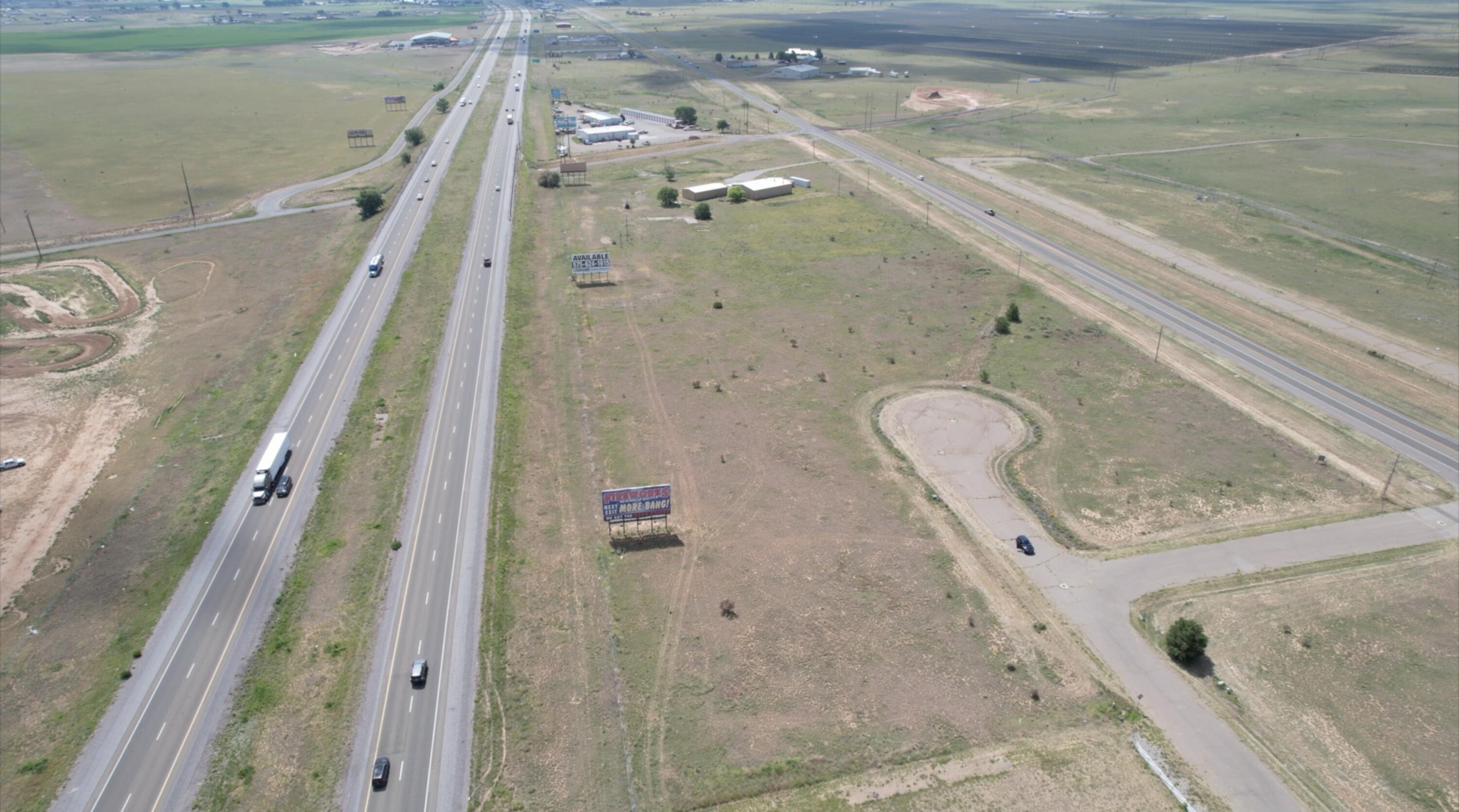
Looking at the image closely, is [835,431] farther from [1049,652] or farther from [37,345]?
[37,345]

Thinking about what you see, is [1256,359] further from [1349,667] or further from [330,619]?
[330,619]

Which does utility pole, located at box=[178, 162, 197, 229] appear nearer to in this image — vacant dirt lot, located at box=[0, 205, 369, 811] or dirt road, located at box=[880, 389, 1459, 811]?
vacant dirt lot, located at box=[0, 205, 369, 811]

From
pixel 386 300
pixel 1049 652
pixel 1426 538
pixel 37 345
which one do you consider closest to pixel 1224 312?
pixel 1426 538

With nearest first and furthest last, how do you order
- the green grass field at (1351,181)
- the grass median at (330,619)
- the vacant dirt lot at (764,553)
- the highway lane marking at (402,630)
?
the grass median at (330,619) → the highway lane marking at (402,630) → the vacant dirt lot at (764,553) → the green grass field at (1351,181)

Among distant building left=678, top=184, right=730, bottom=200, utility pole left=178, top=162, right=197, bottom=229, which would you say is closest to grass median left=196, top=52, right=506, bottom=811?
distant building left=678, top=184, right=730, bottom=200

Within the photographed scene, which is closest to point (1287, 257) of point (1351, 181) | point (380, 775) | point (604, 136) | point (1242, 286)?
point (1242, 286)

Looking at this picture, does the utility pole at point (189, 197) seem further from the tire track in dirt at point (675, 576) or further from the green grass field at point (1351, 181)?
the green grass field at point (1351, 181)

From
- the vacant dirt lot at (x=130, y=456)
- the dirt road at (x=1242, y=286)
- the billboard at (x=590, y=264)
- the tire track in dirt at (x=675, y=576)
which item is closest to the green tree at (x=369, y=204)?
the vacant dirt lot at (x=130, y=456)
